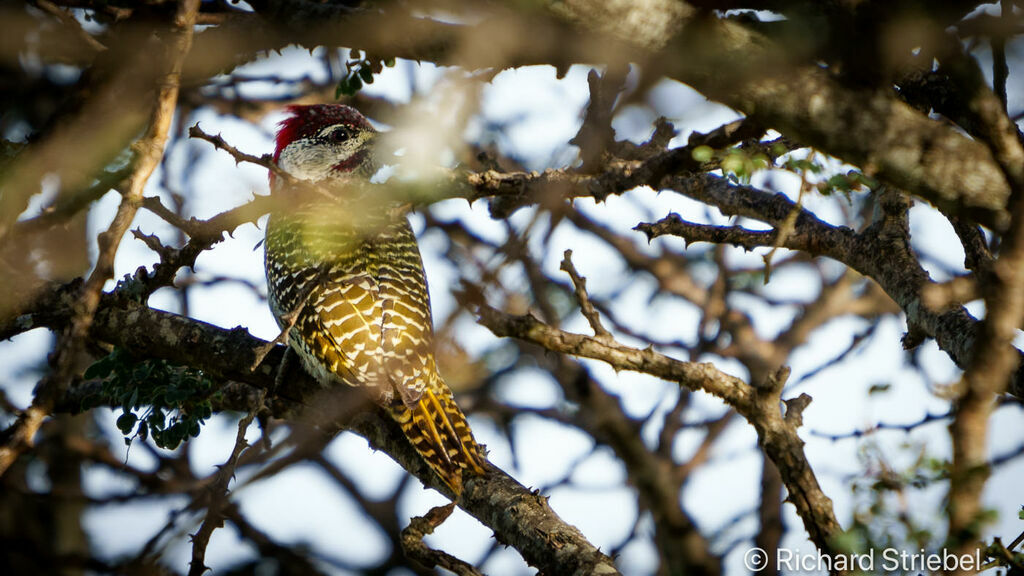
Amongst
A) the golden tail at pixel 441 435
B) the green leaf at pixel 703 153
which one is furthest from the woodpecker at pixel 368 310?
the green leaf at pixel 703 153

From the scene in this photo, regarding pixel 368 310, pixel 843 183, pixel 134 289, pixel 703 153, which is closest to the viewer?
pixel 703 153

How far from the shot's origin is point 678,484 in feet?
22.6

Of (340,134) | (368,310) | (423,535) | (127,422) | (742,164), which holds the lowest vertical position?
(423,535)

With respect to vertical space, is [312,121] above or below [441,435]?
above

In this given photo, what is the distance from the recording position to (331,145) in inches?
284

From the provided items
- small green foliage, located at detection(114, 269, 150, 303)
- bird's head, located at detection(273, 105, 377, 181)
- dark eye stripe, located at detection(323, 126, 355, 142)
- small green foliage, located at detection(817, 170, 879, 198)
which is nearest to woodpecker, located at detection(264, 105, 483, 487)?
small green foliage, located at detection(114, 269, 150, 303)

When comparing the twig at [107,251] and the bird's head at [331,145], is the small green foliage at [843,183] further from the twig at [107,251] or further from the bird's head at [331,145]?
the bird's head at [331,145]

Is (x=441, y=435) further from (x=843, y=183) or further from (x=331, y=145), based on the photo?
(x=331, y=145)

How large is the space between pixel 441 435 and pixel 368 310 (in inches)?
36.9

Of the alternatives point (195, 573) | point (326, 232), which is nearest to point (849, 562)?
point (195, 573)

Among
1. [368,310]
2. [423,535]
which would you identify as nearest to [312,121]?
[368,310]

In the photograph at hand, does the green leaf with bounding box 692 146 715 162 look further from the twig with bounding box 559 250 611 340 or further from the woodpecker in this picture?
the woodpecker

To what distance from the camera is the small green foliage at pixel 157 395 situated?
414 cm

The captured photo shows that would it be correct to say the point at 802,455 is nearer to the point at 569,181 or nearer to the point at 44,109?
the point at 569,181
